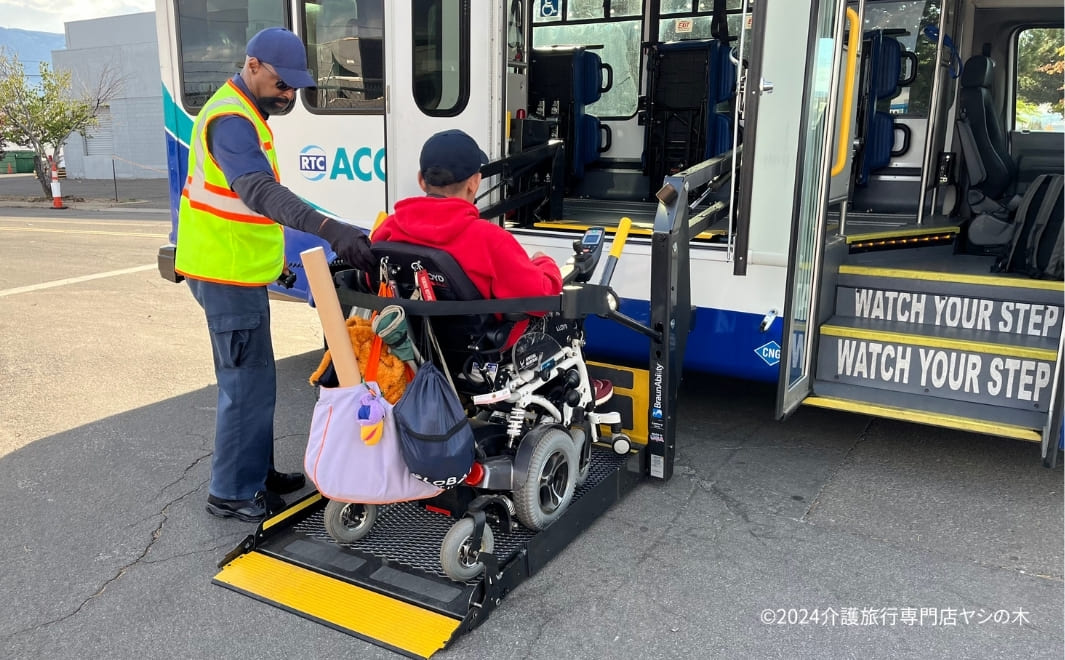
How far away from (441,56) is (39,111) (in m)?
21.1

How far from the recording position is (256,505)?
3.49 m

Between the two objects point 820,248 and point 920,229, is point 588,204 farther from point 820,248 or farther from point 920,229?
point 820,248

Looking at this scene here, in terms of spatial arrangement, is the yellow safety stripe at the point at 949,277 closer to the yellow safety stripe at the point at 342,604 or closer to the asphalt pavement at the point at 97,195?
the yellow safety stripe at the point at 342,604

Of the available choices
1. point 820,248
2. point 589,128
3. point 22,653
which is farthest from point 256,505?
point 589,128

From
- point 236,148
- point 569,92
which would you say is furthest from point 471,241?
point 569,92

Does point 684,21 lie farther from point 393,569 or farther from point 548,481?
point 393,569

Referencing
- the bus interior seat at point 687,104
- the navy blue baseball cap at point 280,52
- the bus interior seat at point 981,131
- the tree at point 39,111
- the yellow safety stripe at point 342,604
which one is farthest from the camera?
the tree at point 39,111

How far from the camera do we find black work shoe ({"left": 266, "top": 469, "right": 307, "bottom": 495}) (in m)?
3.78

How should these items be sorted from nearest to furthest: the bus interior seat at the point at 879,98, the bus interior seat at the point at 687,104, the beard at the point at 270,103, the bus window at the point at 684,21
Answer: the beard at the point at 270,103, the bus interior seat at the point at 879,98, the bus interior seat at the point at 687,104, the bus window at the point at 684,21

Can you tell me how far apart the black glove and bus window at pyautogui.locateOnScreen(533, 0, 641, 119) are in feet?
15.7

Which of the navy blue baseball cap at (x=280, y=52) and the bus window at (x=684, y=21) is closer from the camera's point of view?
the navy blue baseball cap at (x=280, y=52)

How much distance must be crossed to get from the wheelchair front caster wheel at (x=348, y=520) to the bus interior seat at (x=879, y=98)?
16.5 feet

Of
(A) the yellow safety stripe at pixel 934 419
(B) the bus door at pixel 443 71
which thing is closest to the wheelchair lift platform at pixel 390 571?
(A) the yellow safety stripe at pixel 934 419

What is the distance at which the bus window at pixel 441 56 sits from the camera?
4293 millimetres
